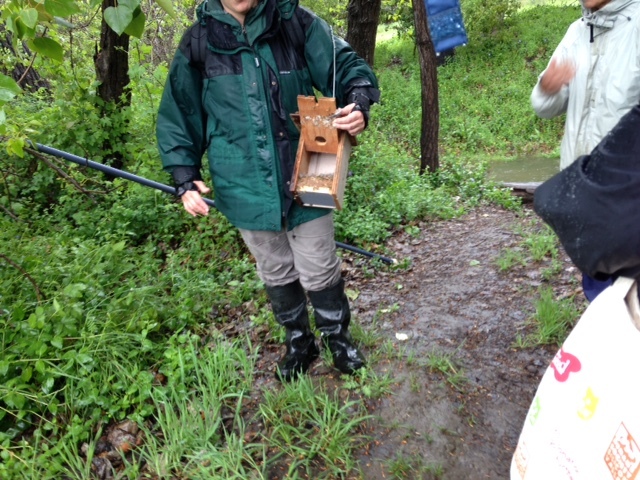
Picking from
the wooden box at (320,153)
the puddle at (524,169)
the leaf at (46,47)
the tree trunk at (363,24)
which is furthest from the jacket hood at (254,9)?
the puddle at (524,169)

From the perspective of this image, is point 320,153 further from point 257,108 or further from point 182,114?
point 182,114

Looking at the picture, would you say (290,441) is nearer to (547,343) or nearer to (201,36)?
(547,343)

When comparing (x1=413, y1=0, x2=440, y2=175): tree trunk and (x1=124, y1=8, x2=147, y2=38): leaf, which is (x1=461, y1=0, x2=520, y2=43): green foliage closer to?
(x1=413, y1=0, x2=440, y2=175): tree trunk

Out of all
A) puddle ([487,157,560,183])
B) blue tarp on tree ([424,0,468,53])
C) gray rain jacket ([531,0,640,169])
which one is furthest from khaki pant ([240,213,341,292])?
puddle ([487,157,560,183])

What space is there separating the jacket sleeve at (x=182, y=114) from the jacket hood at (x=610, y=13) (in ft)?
6.05

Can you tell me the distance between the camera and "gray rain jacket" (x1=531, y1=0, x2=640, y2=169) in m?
2.14

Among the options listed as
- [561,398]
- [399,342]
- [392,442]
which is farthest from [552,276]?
[561,398]

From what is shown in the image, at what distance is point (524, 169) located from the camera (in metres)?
11.0

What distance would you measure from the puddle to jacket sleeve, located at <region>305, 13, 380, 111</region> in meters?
8.13

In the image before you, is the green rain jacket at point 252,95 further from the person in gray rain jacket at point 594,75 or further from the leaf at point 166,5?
the person in gray rain jacket at point 594,75

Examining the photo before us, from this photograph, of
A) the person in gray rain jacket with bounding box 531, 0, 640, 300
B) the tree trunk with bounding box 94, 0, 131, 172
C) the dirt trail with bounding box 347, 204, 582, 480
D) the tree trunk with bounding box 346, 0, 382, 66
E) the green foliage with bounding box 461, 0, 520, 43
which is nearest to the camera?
the person in gray rain jacket with bounding box 531, 0, 640, 300

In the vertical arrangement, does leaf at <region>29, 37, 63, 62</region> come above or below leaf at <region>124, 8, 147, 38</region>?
below

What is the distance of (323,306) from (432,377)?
753 mm

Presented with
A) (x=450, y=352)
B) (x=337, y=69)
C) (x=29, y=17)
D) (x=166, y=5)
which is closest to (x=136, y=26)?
(x=166, y=5)
